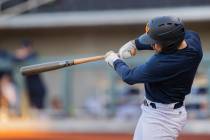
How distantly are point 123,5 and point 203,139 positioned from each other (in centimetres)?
544

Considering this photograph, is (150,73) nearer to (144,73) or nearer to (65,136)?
(144,73)

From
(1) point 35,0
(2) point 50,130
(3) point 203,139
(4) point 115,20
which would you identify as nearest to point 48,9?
(1) point 35,0

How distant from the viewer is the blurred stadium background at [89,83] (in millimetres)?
9359

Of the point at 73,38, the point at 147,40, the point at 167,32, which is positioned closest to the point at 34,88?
the point at 73,38

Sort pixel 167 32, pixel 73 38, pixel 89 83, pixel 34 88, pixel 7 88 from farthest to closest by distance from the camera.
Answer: pixel 73 38, pixel 89 83, pixel 7 88, pixel 34 88, pixel 167 32

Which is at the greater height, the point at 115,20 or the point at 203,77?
the point at 115,20

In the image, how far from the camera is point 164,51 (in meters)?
4.70

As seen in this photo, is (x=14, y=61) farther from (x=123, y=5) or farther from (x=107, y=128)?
(x=123, y=5)

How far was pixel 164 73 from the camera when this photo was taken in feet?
15.3

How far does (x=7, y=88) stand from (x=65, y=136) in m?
1.70

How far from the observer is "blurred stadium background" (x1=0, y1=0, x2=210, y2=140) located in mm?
9359

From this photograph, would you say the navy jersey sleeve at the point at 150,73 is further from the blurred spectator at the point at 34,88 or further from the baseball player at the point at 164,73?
the blurred spectator at the point at 34,88

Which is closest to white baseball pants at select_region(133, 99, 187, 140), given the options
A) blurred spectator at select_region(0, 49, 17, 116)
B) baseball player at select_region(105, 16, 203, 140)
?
baseball player at select_region(105, 16, 203, 140)

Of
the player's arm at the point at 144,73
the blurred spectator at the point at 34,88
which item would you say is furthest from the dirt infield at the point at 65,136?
the player's arm at the point at 144,73
